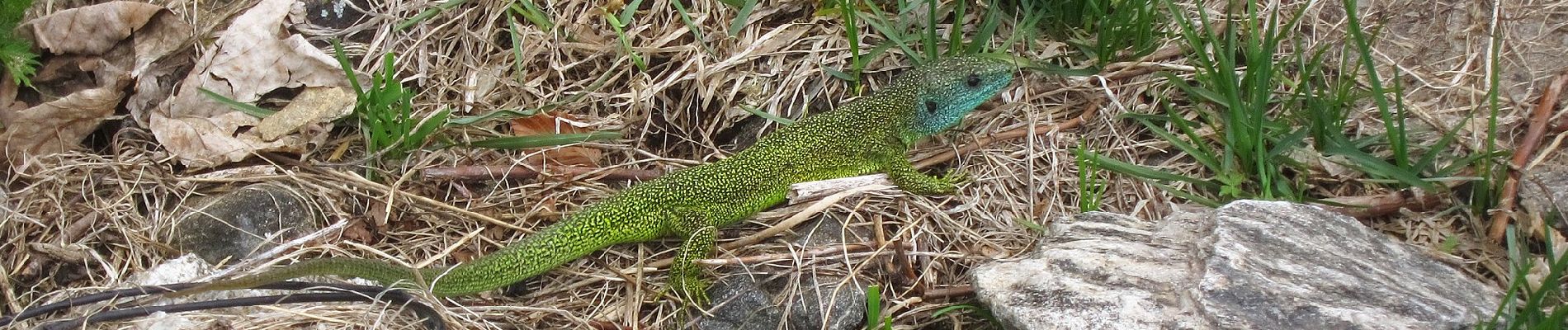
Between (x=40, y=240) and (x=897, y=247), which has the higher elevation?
(x=897, y=247)

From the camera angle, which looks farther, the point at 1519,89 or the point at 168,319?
the point at 1519,89

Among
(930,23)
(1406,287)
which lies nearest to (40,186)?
(930,23)

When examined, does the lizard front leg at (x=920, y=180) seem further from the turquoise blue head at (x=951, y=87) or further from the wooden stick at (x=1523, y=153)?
the wooden stick at (x=1523, y=153)

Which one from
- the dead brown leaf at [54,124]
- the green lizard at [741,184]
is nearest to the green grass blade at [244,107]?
the dead brown leaf at [54,124]

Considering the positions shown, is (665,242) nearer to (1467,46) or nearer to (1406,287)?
(1406,287)

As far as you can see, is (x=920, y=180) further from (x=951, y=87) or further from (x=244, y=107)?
(x=244, y=107)

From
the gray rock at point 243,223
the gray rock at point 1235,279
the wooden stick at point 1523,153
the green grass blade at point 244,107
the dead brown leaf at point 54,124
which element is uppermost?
the wooden stick at point 1523,153

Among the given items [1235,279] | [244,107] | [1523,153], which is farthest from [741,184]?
[1523,153]
